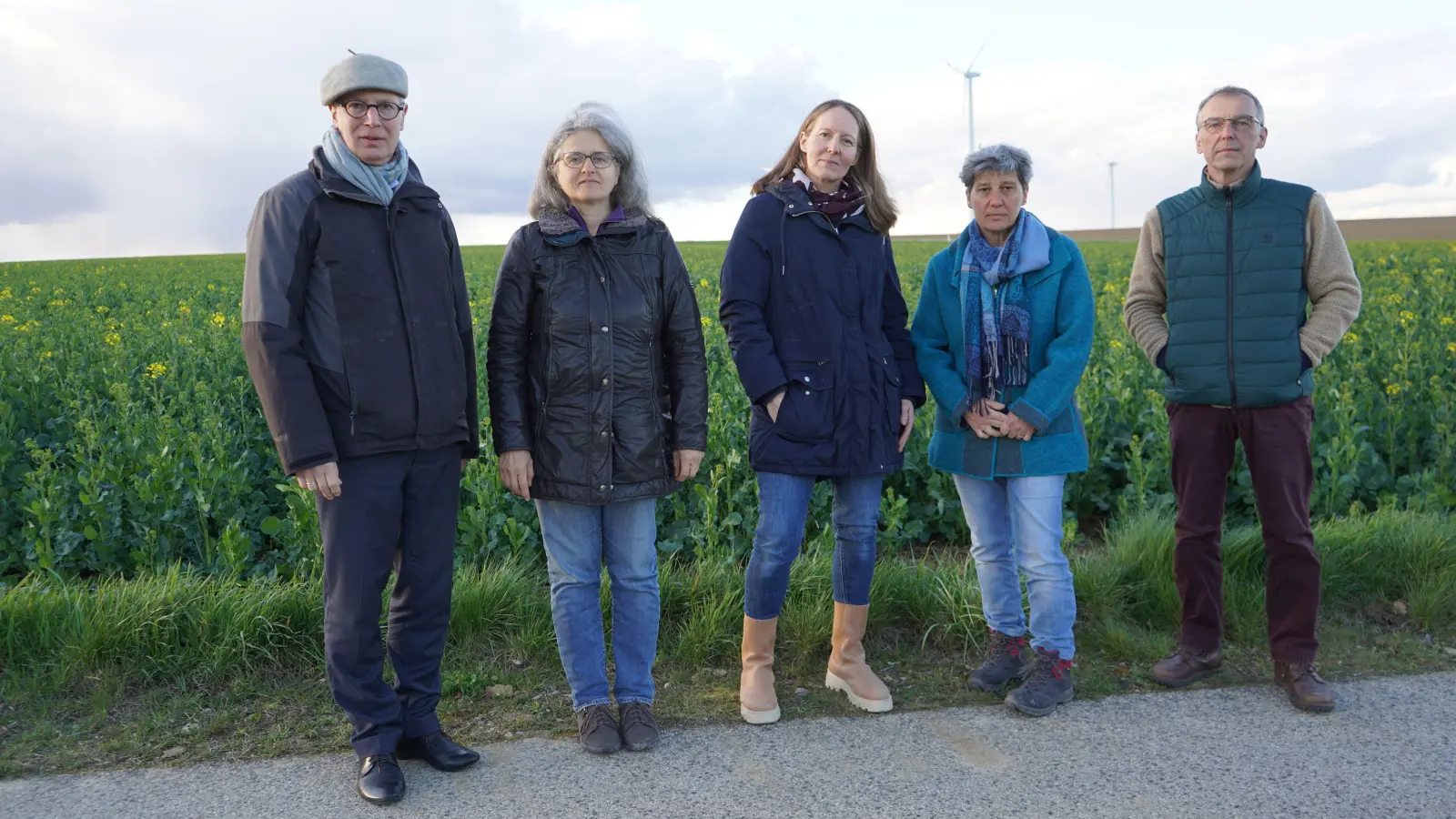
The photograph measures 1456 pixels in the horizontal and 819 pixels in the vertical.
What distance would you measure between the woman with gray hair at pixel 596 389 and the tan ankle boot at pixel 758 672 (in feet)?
1.26

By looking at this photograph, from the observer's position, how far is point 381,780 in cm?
338

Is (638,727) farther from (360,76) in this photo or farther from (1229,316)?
(1229,316)

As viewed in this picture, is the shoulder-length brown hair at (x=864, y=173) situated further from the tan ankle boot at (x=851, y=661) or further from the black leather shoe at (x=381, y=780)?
the black leather shoe at (x=381, y=780)

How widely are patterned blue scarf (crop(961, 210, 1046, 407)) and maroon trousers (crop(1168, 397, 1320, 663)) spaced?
2.77 ft

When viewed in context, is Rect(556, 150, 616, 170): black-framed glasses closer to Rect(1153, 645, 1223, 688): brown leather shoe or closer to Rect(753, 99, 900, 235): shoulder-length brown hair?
Rect(753, 99, 900, 235): shoulder-length brown hair

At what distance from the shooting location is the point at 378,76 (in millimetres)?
3391

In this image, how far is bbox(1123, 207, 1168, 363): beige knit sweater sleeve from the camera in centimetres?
447

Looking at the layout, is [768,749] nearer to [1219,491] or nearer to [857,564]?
[857,564]

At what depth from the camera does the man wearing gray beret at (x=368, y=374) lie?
10.8 ft

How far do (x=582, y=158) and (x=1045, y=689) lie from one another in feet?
8.33

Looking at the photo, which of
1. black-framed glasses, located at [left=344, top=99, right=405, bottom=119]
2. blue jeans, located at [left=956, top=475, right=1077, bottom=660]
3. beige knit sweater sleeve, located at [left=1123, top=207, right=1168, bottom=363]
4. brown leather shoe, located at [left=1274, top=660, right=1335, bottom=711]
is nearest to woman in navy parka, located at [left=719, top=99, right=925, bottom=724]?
blue jeans, located at [left=956, top=475, right=1077, bottom=660]

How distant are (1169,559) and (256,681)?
4.01 meters

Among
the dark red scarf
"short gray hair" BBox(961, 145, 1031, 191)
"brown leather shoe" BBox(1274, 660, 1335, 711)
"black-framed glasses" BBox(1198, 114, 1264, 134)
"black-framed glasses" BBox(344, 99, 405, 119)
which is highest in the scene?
"black-framed glasses" BBox(344, 99, 405, 119)

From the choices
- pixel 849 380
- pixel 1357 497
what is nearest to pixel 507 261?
pixel 849 380
